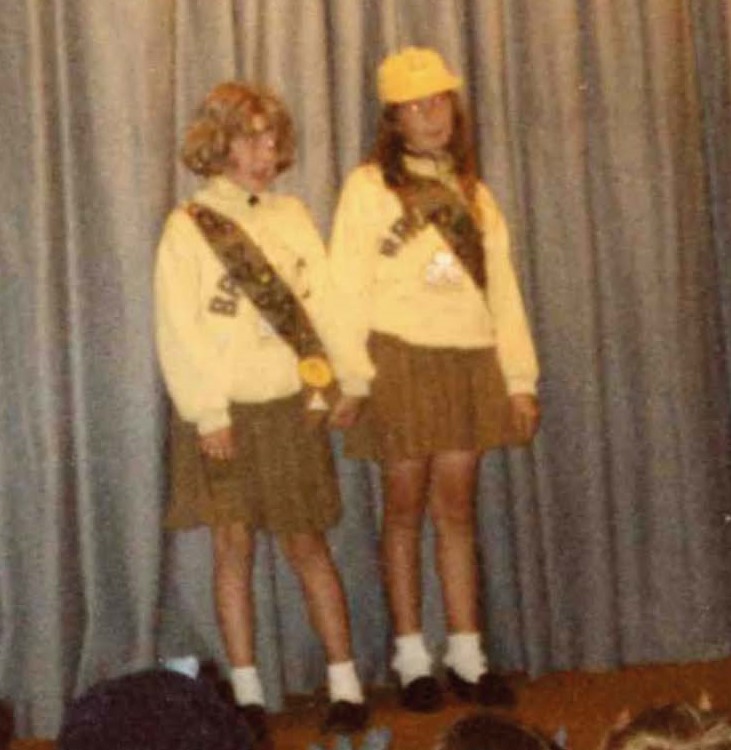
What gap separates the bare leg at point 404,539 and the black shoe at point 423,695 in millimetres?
105

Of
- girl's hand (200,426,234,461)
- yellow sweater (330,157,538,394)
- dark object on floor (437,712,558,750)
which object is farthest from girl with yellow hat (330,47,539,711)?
dark object on floor (437,712,558,750)

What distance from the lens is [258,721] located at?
3.18m

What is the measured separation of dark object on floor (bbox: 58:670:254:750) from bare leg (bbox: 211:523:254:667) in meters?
1.70

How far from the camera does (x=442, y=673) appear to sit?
3674 mm

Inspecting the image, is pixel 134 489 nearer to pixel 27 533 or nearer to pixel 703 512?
pixel 27 533

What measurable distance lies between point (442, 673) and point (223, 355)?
961 mm

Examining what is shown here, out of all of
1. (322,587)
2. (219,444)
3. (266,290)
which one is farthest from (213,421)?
(322,587)

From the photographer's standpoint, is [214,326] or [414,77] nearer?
[214,326]

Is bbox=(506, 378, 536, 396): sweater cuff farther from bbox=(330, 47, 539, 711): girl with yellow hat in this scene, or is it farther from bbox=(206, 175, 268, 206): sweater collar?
bbox=(206, 175, 268, 206): sweater collar

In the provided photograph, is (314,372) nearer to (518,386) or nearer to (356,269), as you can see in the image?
(356,269)

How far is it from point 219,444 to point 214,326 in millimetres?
229

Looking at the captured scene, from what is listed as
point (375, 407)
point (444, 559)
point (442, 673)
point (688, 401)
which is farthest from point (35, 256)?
point (688, 401)

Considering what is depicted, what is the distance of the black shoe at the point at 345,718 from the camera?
10.7ft

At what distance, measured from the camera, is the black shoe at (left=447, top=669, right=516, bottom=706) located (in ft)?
11.1
